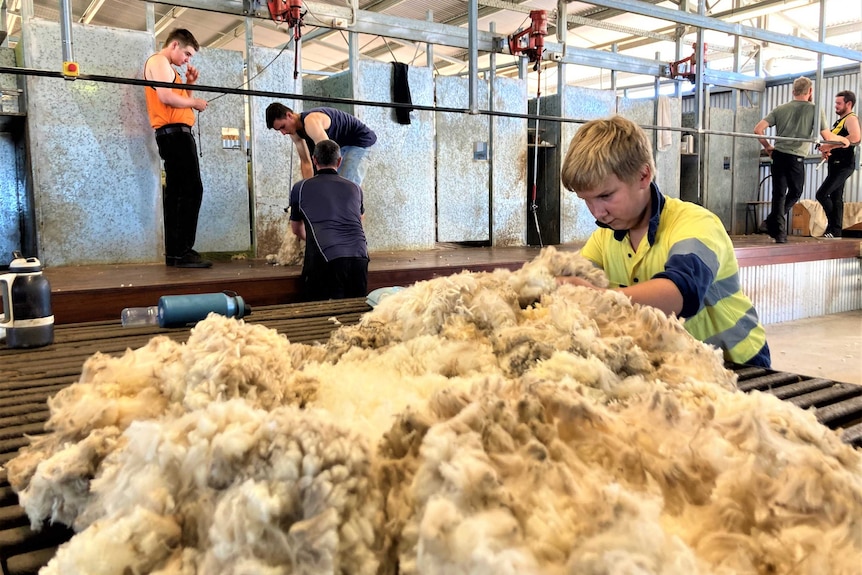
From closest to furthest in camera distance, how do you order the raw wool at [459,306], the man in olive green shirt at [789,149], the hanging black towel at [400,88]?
the raw wool at [459,306], the hanging black towel at [400,88], the man in olive green shirt at [789,149]

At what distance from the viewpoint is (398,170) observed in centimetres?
540

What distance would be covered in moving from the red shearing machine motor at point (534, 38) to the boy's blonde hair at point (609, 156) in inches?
135

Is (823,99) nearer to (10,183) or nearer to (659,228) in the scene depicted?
(659,228)

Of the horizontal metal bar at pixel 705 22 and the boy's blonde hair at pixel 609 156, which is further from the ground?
the horizontal metal bar at pixel 705 22

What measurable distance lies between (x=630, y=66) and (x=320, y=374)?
6.24 meters

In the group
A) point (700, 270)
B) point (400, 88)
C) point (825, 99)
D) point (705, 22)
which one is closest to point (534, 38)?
point (400, 88)

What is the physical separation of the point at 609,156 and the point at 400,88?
4079 mm

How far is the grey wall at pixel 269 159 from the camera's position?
4.72 meters

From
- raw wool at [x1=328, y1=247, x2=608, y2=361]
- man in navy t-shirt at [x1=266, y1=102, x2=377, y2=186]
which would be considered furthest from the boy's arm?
raw wool at [x1=328, y1=247, x2=608, y2=361]

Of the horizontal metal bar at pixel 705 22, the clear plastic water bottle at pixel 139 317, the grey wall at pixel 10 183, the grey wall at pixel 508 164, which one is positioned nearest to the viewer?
the clear plastic water bottle at pixel 139 317

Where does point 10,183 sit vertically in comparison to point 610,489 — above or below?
above

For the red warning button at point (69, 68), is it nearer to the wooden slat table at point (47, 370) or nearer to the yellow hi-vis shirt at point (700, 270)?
the wooden slat table at point (47, 370)

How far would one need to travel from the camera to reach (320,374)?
0.96m

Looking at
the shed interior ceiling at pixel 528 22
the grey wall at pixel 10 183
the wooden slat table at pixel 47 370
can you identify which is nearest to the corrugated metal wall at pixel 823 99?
the shed interior ceiling at pixel 528 22
